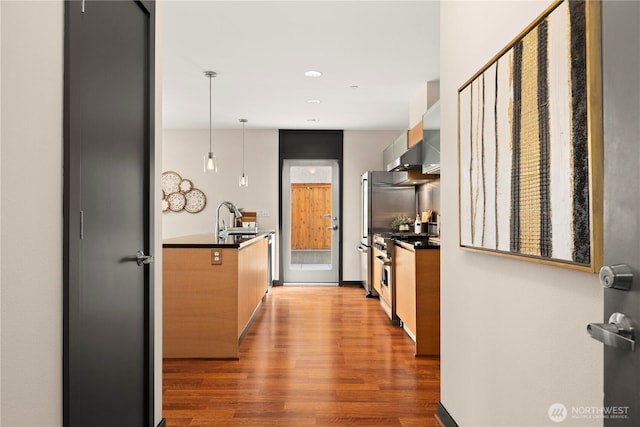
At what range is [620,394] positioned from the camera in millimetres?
907

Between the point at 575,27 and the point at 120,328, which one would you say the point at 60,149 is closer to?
the point at 120,328

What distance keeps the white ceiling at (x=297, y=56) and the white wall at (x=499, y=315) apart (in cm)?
114

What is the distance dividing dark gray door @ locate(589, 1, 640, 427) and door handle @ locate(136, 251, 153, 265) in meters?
1.74

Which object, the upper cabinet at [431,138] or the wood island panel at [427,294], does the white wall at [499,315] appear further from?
the upper cabinet at [431,138]

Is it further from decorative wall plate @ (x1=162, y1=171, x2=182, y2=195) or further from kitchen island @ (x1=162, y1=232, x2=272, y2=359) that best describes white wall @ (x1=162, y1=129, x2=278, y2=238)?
kitchen island @ (x1=162, y1=232, x2=272, y2=359)

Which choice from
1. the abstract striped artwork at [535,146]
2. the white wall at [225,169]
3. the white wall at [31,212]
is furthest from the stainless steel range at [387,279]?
→ the white wall at [31,212]

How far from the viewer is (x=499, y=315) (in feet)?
5.82

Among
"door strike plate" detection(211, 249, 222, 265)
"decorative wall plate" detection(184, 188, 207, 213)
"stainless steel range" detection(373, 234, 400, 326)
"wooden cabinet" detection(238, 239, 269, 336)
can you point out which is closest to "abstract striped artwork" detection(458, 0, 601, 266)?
"door strike plate" detection(211, 249, 222, 265)

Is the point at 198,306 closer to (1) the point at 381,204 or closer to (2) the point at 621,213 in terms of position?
(2) the point at 621,213

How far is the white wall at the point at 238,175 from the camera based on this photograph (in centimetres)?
771

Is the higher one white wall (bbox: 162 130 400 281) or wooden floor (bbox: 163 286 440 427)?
white wall (bbox: 162 130 400 281)

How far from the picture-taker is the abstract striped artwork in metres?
1.20

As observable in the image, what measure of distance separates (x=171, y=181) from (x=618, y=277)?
7537 millimetres

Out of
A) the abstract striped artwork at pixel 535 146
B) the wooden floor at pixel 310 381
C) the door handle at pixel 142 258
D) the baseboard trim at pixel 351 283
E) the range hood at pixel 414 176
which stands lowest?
the wooden floor at pixel 310 381
